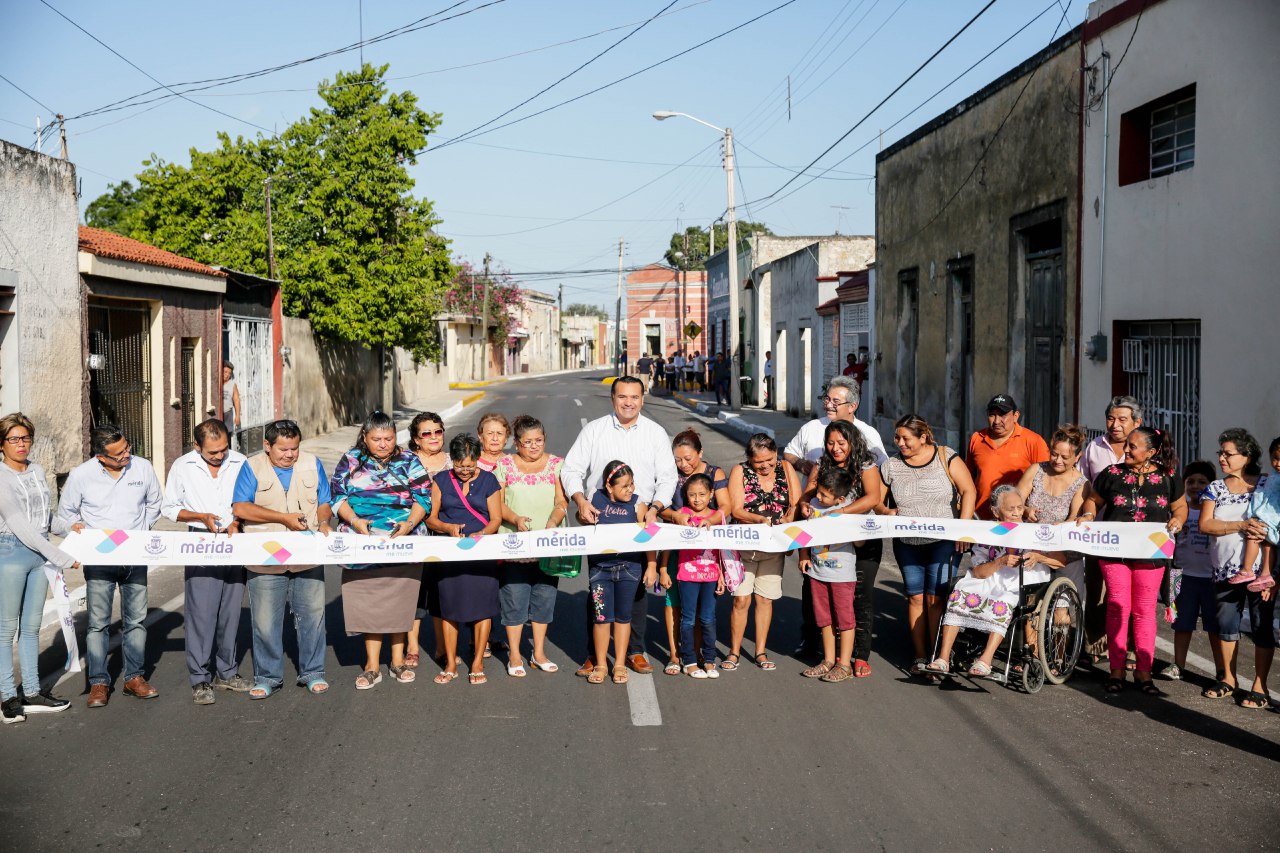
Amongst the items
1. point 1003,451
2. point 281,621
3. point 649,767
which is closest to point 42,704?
point 281,621

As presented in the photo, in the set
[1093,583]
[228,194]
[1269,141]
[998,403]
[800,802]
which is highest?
[228,194]

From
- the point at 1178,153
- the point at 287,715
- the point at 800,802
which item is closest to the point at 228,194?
the point at 1178,153

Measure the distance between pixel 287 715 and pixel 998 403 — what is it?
15.9ft

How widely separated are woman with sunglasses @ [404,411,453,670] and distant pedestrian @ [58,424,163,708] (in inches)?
60.7

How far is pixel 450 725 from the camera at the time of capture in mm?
6316

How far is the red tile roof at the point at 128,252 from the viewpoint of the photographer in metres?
14.4

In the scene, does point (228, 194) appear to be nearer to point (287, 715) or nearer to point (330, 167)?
point (330, 167)

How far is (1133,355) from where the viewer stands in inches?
512

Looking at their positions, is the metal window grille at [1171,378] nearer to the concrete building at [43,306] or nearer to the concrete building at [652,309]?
the concrete building at [43,306]

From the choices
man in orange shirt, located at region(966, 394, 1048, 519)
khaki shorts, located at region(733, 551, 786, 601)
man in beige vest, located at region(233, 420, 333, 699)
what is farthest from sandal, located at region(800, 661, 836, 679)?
man in beige vest, located at region(233, 420, 333, 699)

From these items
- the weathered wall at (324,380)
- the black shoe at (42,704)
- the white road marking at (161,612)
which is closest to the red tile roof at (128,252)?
the weathered wall at (324,380)

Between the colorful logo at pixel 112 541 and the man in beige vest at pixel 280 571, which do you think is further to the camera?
the man in beige vest at pixel 280 571

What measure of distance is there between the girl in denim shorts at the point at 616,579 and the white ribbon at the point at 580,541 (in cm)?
11

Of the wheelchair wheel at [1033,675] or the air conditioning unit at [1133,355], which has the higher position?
the air conditioning unit at [1133,355]
